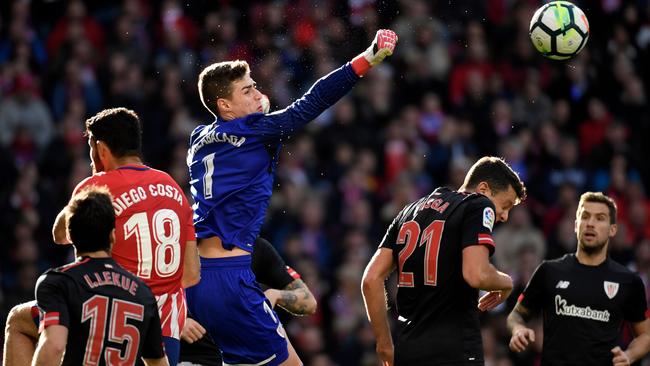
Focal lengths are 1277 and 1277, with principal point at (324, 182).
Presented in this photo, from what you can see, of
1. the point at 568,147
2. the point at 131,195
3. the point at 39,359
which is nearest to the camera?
the point at 39,359

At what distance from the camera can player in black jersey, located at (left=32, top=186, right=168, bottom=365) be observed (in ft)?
22.0

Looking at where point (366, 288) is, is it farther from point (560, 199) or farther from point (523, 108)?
point (523, 108)

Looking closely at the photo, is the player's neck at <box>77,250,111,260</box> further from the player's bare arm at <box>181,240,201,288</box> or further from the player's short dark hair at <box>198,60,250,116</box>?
the player's short dark hair at <box>198,60,250,116</box>

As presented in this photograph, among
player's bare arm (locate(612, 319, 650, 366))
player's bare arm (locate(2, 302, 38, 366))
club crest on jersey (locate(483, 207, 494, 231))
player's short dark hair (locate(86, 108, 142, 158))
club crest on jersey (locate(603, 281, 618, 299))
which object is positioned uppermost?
player's short dark hair (locate(86, 108, 142, 158))

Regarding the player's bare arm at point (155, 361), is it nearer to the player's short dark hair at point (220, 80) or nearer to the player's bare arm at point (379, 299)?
the player's bare arm at point (379, 299)

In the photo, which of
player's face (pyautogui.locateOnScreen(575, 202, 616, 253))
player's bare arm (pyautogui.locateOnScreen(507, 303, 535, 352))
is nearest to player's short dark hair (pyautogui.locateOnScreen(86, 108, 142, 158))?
player's bare arm (pyautogui.locateOnScreen(507, 303, 535, 352))

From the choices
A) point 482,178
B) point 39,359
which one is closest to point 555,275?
point 482,178

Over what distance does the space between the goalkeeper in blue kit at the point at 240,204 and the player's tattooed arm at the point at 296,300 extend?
1.60 ft

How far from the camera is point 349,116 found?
17625 mm

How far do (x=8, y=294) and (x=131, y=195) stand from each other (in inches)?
270

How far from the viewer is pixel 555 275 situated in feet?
34.0

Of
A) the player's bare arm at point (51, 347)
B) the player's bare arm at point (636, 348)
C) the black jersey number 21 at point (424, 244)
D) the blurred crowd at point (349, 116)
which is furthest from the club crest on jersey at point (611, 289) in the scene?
the player's bare arm at point (51, 347)

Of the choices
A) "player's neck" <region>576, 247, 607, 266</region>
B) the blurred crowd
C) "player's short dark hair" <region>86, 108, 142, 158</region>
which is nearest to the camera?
"player's short dark hair" <region>86, 108, 142, 158</region>

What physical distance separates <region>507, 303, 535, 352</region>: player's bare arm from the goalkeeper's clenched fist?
8.49 feet
